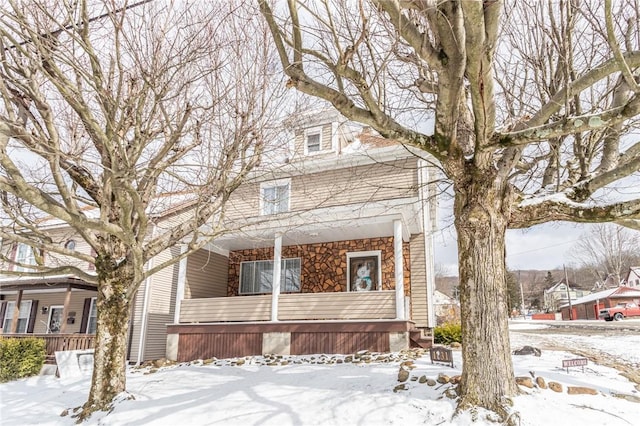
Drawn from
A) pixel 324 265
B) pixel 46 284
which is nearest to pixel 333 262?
pixel 324 265

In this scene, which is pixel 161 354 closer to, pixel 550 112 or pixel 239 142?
pixel 239 142

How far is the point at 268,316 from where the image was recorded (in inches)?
443

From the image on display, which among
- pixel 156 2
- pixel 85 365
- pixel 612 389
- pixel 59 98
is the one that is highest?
pixel 156 2

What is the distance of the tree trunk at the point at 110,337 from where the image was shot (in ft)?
21.6

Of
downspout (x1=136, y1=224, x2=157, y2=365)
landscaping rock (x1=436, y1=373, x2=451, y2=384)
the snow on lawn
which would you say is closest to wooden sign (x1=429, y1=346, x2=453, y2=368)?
the snow on lawn

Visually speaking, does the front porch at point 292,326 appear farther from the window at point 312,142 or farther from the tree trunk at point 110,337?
the window at point 312,142

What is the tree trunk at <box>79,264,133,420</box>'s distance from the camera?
6.59m

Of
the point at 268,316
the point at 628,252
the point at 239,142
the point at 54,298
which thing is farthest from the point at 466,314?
the point at 628,252

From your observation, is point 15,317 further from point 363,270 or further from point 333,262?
point 363,270

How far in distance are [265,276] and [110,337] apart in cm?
740

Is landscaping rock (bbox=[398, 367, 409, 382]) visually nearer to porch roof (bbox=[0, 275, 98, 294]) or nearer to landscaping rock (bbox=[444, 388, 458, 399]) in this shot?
landscaping rock (bbox=[444, 388, 458, 399])

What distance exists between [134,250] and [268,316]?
5760 mm

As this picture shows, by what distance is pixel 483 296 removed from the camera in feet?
16.3

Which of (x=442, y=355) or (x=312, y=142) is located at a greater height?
(x=312, y=142)
